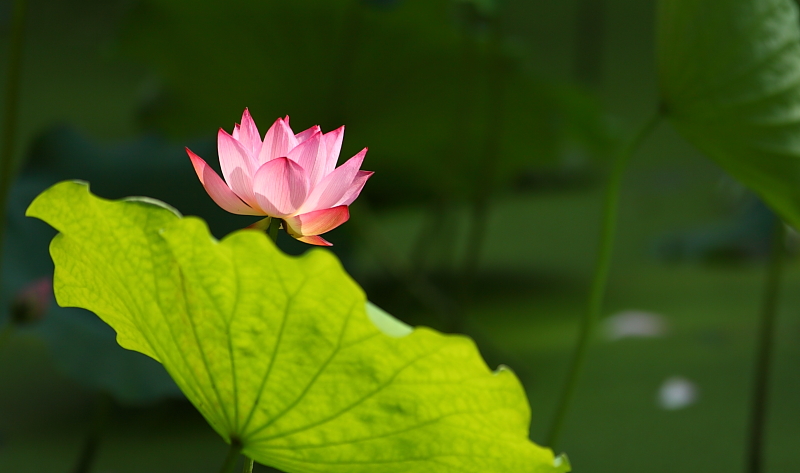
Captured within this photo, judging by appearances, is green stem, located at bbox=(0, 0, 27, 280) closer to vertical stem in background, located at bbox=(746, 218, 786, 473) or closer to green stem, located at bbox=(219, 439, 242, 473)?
green stem, located at bbox=(219, 439, 242, 473)

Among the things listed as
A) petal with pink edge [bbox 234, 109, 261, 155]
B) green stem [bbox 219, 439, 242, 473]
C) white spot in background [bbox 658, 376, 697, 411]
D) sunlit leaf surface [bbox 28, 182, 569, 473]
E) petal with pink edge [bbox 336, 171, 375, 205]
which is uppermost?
white spot in background [bbox 658, 376, 697, 411]

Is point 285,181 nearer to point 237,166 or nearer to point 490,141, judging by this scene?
point 237,166

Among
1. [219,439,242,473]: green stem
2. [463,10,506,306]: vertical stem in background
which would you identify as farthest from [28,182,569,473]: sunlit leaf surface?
[463,10,506,306]: vertical stem in background

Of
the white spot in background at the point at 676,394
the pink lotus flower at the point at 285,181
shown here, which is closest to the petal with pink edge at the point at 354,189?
the pink lotus flower at the point at 285,181

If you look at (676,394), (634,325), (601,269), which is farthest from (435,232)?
(601,269)

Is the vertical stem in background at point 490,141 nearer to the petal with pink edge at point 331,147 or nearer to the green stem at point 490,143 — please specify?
the green stem at point 490,143

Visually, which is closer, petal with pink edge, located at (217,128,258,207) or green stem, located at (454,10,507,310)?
petal with pink edge, located at (217,128,258,207)
